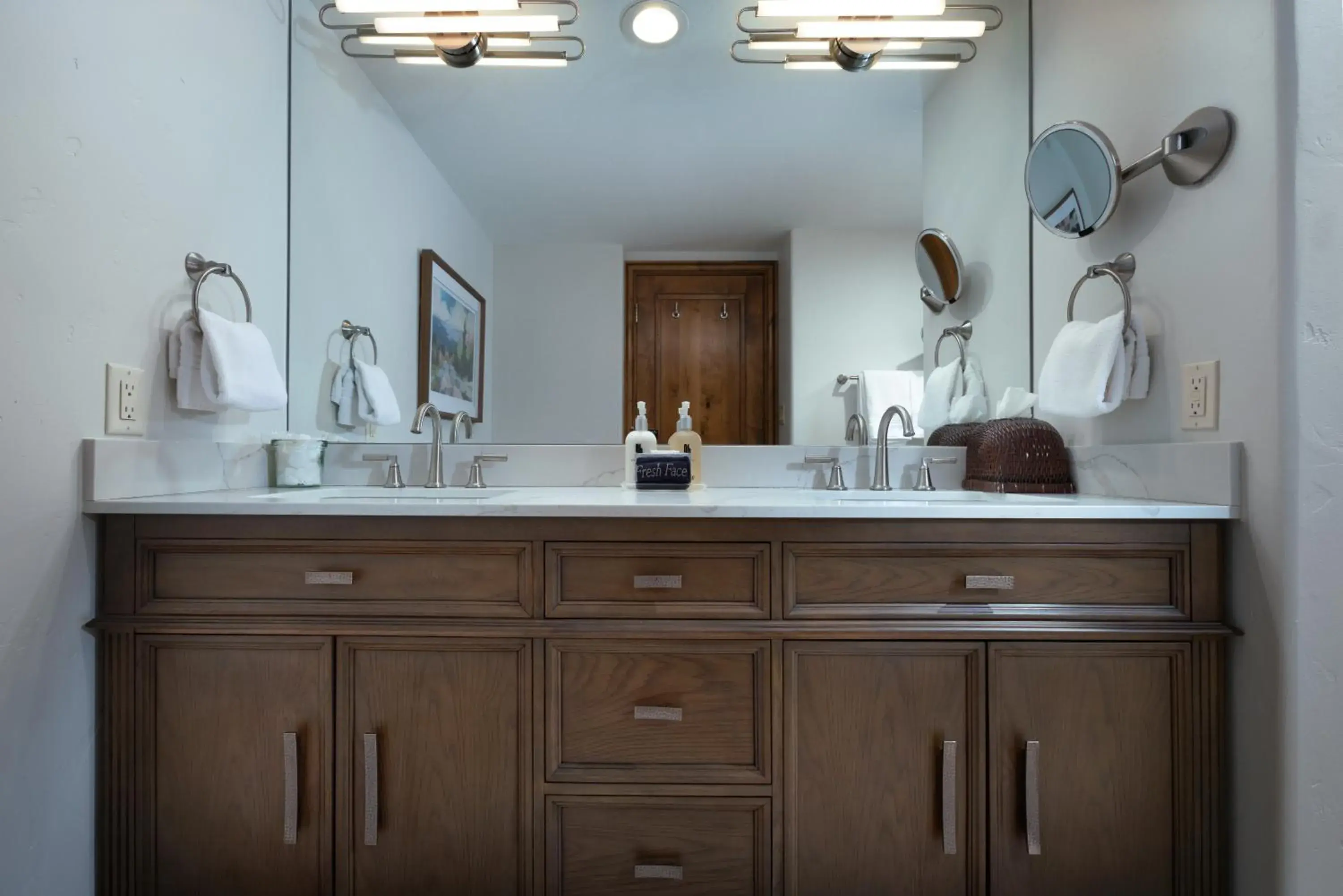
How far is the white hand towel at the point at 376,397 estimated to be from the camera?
1657 mm

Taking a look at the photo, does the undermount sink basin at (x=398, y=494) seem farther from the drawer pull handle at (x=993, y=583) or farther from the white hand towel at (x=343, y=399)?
the drawer pull handle at (x=993, y=583)

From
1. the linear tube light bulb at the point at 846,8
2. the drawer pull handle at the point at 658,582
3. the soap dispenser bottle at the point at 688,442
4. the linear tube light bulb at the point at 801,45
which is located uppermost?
the linear tube light bulb at the point at 846,8

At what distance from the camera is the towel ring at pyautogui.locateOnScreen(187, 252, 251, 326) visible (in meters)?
1.25

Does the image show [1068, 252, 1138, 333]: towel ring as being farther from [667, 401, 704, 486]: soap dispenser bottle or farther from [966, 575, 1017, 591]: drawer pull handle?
[667, 401, 704, 486]: soap dispenser bottle

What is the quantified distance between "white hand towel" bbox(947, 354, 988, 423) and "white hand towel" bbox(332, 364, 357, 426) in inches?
60.1

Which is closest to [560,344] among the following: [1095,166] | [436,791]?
[436,791]

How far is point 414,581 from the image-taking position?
1092 millimetres

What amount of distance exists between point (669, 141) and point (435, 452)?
3.22ft

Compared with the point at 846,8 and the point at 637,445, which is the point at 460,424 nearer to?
the point at 637,445

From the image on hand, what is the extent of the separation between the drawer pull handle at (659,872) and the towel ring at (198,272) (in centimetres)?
127

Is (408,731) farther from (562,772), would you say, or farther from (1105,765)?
(1105,765)

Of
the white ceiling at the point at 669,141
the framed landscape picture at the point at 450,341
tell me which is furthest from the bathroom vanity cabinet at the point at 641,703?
the white ceiling at the point at 669,141

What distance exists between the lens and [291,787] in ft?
3.49

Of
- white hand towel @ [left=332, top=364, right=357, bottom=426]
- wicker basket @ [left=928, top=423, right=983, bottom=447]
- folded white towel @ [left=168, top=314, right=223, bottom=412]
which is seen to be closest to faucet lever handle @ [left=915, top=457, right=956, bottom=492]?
wicker basket @ [left=928, top=423, right=983, bottom=447]
